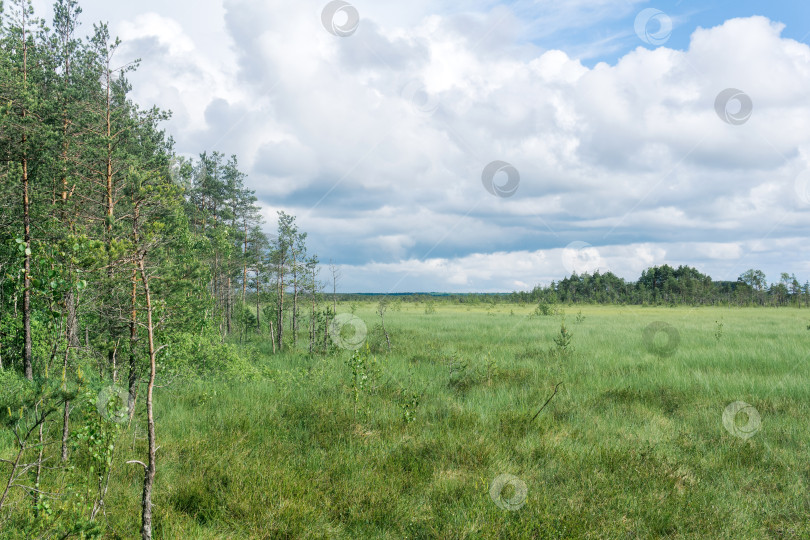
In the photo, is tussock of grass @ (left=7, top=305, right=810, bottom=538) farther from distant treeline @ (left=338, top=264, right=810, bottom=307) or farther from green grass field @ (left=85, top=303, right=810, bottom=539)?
distant treeline @ (left=338, top=264, right=810, bottom=307)

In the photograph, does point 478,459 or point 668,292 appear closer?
point 478,459

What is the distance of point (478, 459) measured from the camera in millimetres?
6773

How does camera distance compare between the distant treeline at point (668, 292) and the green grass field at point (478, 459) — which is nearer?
the green grass field at point (478, 459)

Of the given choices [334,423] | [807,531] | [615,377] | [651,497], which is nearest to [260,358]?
[334,423]

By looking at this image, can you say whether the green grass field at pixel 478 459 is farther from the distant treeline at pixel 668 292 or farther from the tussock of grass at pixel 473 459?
the distant treeline at pixel 668 292

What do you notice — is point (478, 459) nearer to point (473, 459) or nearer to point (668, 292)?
point (473, 459)

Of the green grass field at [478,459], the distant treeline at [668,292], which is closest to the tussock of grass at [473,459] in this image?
the green grass field at [478,459]

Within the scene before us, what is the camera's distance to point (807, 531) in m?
5.07

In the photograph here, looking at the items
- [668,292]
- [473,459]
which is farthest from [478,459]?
[668,292]

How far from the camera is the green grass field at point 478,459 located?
16.8 feet

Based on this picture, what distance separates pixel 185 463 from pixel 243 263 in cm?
2683

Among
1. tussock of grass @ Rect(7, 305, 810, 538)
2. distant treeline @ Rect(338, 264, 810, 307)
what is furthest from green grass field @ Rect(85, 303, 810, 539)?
distant treeline @ Rect(338, 264, 810, 307)

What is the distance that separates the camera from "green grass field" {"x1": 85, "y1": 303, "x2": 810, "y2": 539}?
5121 millimetres

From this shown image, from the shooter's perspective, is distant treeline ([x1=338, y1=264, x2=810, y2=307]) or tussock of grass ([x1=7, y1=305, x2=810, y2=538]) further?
distant treeline ([x1=338, y1=264, x2=810, y2=307])
